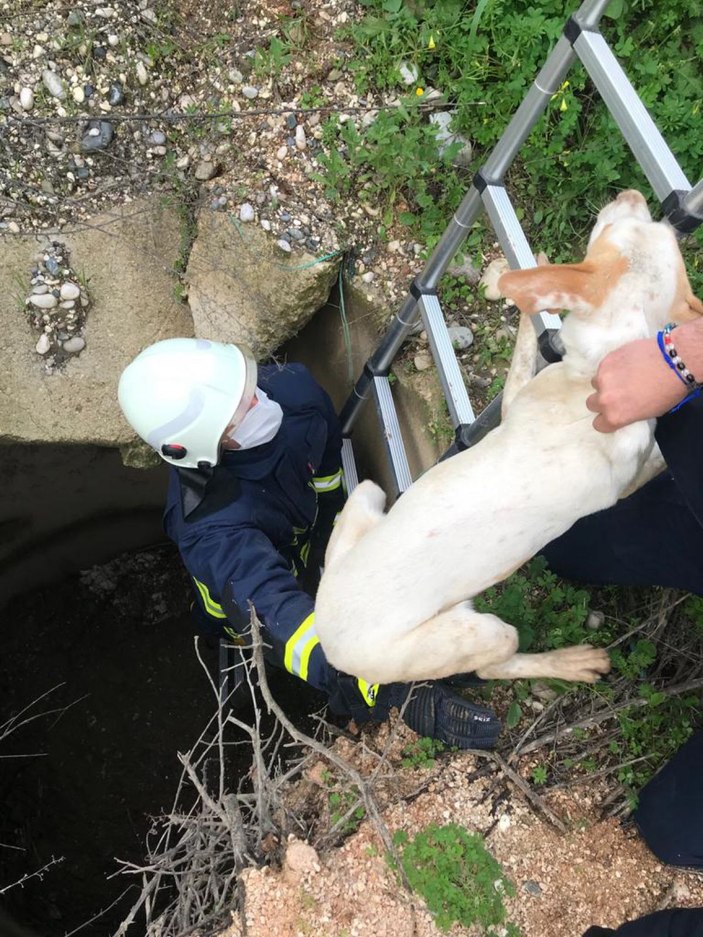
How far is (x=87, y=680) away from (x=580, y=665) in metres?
4.21

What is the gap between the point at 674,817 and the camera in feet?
8.86

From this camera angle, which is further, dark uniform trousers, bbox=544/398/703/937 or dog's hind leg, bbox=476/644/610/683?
dog's hind leg, bbox=476/644/610/683

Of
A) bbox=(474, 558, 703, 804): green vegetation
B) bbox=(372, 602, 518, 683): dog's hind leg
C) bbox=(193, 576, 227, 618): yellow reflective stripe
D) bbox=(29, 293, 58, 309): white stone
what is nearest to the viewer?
bbox=(372, 602, 518, 683): dog's hind leg

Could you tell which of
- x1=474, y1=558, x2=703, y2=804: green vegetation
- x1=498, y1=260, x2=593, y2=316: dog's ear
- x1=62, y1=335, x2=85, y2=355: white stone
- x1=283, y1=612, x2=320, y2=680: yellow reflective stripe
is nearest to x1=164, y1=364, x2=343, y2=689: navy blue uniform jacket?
x1=283, y1=612, x2=320, y2=680: yellow reflective stripe

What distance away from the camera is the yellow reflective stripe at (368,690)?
9.29 ft

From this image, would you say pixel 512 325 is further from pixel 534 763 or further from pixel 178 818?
pixel 178 818

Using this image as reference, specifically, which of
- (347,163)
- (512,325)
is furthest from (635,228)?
(347,163)

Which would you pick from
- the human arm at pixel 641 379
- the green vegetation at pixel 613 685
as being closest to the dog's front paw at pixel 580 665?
the green vegetation at pixel 613 685

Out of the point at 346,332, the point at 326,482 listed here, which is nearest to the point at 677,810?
the point at 326,482

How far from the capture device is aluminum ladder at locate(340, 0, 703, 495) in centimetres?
211

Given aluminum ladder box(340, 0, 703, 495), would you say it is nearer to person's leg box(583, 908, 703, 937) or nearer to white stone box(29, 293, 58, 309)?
white stone box(29, 293, 58, 309)

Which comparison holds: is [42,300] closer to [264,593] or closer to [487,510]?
[264,593]

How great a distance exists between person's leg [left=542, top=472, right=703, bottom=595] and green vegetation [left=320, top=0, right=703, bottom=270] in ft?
4.10

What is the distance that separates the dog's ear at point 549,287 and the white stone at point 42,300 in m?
2.49
